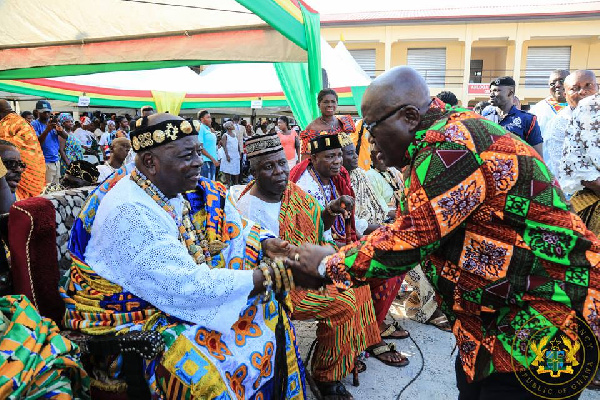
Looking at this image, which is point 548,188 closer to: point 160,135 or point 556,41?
point 160,135

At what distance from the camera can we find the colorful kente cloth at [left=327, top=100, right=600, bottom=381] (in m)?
1.58

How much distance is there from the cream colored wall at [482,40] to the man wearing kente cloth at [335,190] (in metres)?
24.1

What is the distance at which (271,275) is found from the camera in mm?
2209

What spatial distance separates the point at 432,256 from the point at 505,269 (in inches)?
11.4

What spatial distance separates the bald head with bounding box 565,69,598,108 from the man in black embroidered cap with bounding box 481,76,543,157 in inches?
22.8

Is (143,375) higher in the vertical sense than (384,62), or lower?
lower

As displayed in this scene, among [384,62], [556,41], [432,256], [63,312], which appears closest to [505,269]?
[432,256]

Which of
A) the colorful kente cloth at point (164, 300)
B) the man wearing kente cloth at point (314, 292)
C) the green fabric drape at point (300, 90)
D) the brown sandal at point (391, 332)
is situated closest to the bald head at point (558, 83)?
the green fabric drape at point (300, 90)

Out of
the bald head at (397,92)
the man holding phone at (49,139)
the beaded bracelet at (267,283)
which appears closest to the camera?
the bald head at (397,92)

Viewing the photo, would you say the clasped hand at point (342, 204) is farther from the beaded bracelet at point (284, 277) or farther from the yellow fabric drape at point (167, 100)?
the yellow fabric drape at point (167, 100)

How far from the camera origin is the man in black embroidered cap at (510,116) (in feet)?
15.8

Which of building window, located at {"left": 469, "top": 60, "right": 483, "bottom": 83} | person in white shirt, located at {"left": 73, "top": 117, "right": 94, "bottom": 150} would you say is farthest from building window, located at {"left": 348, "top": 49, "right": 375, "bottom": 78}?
person in white shirt, located at {"left": 73, "top": 117, "right": 94, "bottom": 150}

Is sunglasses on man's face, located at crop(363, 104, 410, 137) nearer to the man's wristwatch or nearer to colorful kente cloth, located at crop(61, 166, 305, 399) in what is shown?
the man's wristwatch

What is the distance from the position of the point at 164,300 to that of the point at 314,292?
3.83ft
